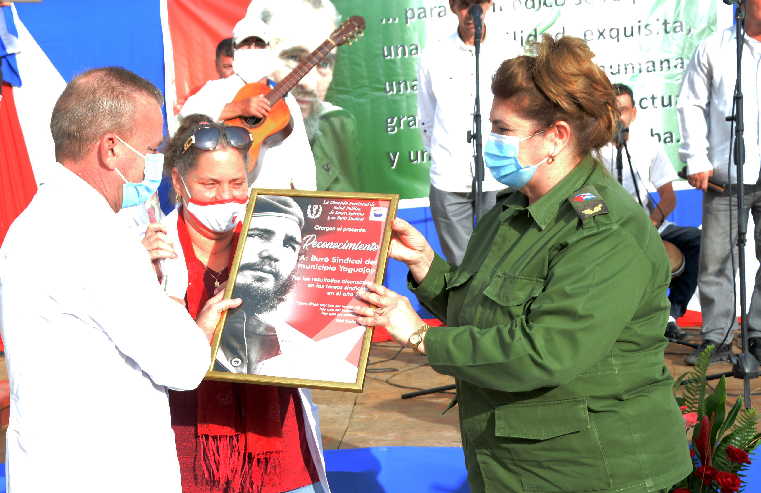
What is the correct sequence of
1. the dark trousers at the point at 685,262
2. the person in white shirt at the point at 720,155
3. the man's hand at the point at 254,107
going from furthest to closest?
the dark trousers at the point at 685,262 < the person in white shirt at the point at 720,155 < the man's hand at the point at 254,107

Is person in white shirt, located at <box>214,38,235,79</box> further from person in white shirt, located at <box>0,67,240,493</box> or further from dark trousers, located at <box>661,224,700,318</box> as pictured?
person in white shirt, located at <box>0,67,240,493</box>

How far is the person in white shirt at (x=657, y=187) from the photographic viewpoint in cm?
691

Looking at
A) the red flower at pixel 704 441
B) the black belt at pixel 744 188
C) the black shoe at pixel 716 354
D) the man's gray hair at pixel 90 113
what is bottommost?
the black shoe at pixel 716 354

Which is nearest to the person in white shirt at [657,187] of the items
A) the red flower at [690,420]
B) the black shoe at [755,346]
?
the black shoe at [755,346]

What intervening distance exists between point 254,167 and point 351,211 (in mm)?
2851

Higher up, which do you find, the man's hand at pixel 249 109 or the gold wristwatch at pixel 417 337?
the man's hand at pixel 249 109

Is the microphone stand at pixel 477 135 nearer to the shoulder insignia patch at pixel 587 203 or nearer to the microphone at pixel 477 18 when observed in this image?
the microphone at pixel 477 18

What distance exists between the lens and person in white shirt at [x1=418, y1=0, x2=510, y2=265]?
642cm

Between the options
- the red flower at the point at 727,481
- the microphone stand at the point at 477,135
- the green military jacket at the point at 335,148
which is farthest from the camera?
the green military jacket at the point at 335,148

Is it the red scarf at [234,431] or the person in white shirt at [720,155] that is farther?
the person in white shirt at [720,155]

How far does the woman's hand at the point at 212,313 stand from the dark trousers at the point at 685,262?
15.6 feet

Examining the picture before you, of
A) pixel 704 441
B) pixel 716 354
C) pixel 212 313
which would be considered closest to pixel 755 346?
pixel 716 354

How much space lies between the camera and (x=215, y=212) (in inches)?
121

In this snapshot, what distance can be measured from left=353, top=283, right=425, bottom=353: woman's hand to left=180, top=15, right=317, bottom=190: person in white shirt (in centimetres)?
252
